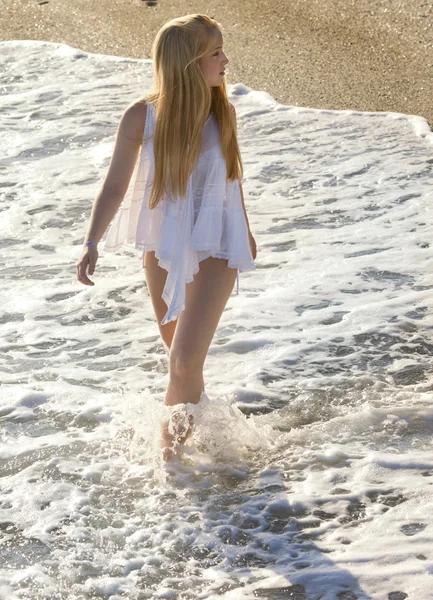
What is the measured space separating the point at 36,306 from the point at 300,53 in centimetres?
543

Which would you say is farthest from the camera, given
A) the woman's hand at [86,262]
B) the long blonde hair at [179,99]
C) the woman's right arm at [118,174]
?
the woman's hand at [86,262]

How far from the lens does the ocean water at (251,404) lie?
3576 mm

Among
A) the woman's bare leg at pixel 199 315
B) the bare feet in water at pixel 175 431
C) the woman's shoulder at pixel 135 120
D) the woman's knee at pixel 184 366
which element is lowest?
the bare feet in water at pixel 175 431

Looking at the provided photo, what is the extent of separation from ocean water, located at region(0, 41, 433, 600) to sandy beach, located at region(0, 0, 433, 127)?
1.19 metres

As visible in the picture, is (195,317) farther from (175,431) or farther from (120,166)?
(120,166)

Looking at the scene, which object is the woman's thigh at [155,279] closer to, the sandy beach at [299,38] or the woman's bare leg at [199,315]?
the woman's bare leg at [199,315]

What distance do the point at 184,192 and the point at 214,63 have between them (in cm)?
48

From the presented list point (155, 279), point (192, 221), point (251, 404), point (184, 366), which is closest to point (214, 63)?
point (192, 221)

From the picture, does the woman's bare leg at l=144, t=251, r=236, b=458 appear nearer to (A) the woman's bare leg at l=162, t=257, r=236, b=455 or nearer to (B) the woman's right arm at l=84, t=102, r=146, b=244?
(A) the woman's bare leg at l=162, t=257, r=236, b=455

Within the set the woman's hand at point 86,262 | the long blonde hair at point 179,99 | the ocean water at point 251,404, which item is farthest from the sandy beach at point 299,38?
the woman's hand at point 86,262

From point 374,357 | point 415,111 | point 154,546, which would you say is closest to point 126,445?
point 154,546

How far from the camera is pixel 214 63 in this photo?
3594mm

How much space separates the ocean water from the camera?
3576 mm

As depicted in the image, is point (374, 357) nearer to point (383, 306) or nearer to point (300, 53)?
point (383, 306)
